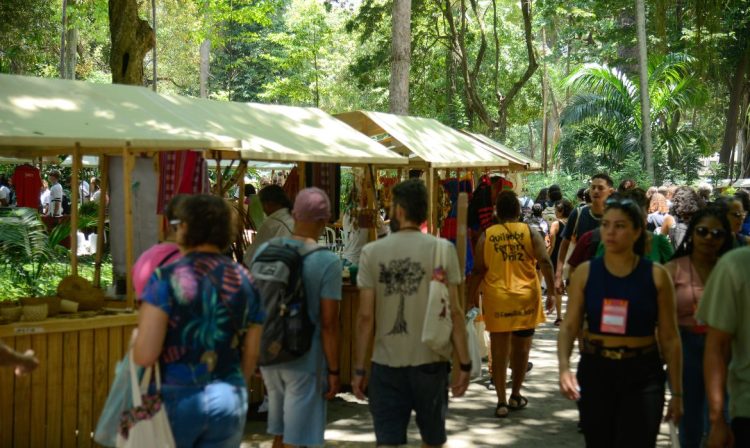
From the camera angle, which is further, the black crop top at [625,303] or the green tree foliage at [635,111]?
the green tree foliage at [635,111]

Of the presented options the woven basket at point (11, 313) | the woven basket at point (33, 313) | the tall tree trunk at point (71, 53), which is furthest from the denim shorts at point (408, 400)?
the tall tree trunk at point (71, 53)

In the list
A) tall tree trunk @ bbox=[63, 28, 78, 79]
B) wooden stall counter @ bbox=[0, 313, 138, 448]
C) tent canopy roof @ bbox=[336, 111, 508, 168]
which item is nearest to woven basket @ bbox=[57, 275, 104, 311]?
wooden stall counter @ bbox=[0, 313, 138, 448]

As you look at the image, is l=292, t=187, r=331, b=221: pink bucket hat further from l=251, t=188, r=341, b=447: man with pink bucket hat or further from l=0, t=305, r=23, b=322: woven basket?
l=0, t=305, r=23, b=322: woven basket

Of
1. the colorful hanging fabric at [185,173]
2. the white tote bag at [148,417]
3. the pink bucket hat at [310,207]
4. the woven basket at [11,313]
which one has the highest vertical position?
the colorful hanging fabric at [185,173]

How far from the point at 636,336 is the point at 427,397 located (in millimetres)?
1160

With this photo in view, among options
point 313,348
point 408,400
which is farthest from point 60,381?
point 408,400

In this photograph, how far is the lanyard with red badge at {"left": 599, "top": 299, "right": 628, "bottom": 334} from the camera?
4402 mm

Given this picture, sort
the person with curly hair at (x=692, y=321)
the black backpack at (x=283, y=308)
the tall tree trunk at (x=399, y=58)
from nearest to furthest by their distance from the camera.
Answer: the black backpack at (x=283, y=308), the person with curly hair at (x=692, y=321), the tall tree trunk at (x=399, y=58)

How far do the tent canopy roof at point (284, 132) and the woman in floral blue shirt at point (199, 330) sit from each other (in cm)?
386

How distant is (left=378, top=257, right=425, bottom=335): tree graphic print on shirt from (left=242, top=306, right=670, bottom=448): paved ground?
91.0 inches

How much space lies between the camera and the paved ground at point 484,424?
720 cm

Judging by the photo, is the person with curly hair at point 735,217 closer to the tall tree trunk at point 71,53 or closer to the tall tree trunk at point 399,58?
the tall tree trunk at point 399,58

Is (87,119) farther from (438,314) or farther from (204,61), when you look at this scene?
(204,61)

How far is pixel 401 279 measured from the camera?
5035 mm
